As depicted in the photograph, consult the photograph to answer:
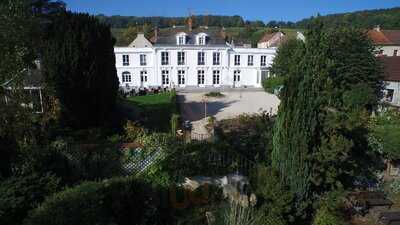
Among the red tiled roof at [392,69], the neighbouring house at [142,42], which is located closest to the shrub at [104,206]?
the red tiled roof at [392,69]

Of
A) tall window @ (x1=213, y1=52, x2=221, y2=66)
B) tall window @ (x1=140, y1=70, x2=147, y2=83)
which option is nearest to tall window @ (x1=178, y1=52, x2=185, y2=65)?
tall window @ (x1=213, y1=52, x2=221, y2=66)

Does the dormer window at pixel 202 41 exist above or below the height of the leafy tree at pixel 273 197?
above

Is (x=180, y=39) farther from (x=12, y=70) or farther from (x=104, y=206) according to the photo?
(x=104, y=206)

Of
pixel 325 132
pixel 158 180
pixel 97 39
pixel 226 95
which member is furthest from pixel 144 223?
pixel 226 95

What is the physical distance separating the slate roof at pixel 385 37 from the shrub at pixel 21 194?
5458cm

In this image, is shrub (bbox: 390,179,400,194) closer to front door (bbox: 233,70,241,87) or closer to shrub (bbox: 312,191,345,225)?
shrub (bbox: 312,191,345,225)

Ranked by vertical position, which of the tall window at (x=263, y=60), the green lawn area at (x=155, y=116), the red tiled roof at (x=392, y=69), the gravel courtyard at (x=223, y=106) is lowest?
the gravel courtyard at (x=223, y=106)

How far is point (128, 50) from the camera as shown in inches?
1661

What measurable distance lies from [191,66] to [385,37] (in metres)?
32.9

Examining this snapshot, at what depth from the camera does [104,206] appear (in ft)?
23.2

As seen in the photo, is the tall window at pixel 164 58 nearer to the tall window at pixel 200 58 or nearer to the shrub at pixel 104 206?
the tall window at pixel 200 58

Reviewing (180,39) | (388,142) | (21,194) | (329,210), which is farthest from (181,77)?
(21,194)

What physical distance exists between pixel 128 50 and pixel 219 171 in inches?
1357

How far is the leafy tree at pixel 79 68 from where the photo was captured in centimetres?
1475
